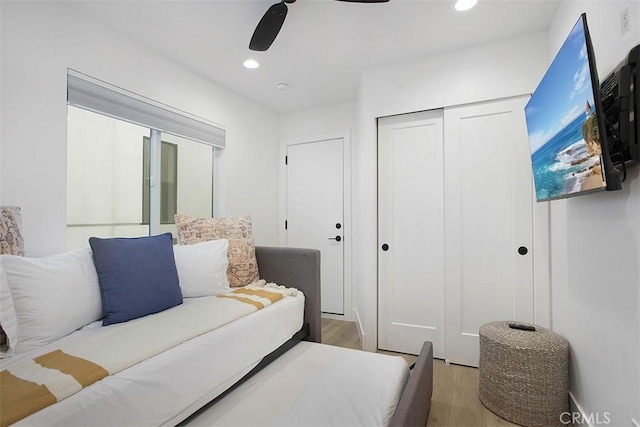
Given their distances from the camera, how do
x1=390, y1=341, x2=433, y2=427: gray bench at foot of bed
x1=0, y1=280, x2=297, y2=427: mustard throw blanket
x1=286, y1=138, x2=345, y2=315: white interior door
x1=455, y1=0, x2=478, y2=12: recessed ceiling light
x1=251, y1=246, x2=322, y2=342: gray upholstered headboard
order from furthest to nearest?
x1=286, y1=138, x2=345, y2=315: white interior door → x1=251, y1=246, x2=322, y2=342: gray upholstered headboard → x1=455, y1=0, x2=478, y2=12: recessed ceiling light → x1=390, y1=341, x2=433, y2=427: gray bench at foot of bed → x1=0, y1=280, x2=297, y2=427: mustard throw blanket

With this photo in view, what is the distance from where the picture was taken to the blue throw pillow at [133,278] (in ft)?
5.00

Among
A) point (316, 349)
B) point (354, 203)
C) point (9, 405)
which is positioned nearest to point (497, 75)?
point (354, 203)

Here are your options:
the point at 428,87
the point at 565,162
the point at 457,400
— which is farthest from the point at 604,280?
the point at 428,87

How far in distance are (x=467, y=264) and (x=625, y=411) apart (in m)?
1.32

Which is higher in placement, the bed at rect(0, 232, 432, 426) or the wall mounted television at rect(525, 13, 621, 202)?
the wall mounted television at rect(525, 13, 621, 202)

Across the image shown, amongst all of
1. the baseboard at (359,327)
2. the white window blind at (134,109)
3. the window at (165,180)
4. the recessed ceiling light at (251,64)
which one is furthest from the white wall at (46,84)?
the baseboard at (359,327)

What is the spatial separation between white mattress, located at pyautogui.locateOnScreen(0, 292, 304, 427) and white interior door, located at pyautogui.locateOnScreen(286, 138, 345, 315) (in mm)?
1985

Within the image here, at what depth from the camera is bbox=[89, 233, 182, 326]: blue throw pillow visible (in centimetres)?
153

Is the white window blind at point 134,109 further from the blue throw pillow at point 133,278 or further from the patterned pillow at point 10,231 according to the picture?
the blue throw pillow at point 133,278

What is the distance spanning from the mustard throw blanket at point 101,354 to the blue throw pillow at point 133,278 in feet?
0.23

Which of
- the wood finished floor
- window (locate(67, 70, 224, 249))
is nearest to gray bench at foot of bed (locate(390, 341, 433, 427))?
the wood finished floor

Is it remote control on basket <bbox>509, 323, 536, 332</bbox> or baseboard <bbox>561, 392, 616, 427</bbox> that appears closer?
baseboard <bbox>561, 392, 616, 427</bbox>

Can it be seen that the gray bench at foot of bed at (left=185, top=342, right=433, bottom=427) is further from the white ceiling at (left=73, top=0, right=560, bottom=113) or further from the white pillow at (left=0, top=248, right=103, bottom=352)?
the white ceiling at (left=73, top=0, right=560, bottom=113)

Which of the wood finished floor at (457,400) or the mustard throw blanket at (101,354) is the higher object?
the mustard throw blanket at (101,354)
